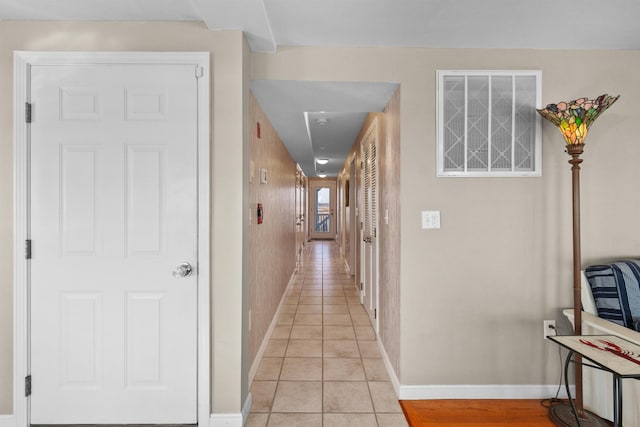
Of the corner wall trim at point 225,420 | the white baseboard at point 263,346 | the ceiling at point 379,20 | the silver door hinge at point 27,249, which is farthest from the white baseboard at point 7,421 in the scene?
the ceiling at point 379,20

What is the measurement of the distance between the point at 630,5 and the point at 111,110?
9.44 feet

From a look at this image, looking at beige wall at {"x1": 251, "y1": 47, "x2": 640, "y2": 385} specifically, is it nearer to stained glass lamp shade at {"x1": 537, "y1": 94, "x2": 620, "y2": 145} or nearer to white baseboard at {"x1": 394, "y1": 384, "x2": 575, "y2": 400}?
white baseboard at {"x1": 394, "y1": 384, "x2": 575, "y2": 400}

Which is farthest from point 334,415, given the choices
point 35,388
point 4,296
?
point 4,296

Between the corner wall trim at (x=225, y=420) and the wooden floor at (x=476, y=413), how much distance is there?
1.01m

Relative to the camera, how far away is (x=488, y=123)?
80.1 inches

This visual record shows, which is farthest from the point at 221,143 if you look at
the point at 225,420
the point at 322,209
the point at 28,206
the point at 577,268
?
the point at 322,209

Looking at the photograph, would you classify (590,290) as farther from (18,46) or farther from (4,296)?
(18,46)

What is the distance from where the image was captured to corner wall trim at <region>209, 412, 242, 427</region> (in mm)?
1756

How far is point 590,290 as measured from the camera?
197 cm

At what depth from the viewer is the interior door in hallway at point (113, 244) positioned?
1748mm

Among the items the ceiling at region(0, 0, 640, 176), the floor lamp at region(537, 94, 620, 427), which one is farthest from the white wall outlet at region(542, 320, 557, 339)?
the ceiling at region(0, 0, 640, 176)

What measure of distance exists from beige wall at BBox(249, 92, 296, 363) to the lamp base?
6.48ft

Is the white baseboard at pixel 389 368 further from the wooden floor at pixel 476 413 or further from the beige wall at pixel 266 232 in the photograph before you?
the beige wall at pixel 266 232

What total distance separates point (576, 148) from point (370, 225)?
1953mm
